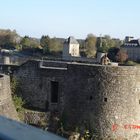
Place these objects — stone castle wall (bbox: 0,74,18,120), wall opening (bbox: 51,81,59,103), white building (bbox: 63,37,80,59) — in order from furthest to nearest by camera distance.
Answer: white building (bbox: 63,37,80,59) < wall opening (bbox: 51,81,59,103) < stone castle wall (bbox: 0,74,18,120)

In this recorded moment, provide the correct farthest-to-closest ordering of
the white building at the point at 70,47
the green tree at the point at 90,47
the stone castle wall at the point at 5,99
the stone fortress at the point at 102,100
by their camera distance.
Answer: the green tree at the point at 90,47 → the white building at the point at 70,47 → the stone fortress at the point at 102,100 → the stone castle wall at the point at 5,99

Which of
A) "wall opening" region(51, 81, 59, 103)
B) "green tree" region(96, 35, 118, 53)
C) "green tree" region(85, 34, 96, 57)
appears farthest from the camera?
"green tree" region(85, 34, 96, 57)

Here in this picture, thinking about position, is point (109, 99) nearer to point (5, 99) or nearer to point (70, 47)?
point (5, 99)

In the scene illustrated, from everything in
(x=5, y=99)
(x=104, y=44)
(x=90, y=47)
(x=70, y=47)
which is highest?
(x=5, y=99)

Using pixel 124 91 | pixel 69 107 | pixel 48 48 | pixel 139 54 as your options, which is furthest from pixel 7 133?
pixel 139 54

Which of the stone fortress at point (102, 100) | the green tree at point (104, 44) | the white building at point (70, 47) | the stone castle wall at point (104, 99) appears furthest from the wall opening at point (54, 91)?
the green tree at point (104, 44)

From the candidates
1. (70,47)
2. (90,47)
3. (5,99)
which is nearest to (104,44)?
(90,47)

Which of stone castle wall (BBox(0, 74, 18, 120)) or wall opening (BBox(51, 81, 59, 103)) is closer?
stone castle wall (BBox(0, 74, 18, 120))

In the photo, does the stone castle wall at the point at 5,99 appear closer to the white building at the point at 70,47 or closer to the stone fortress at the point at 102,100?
the stone fortress at the point at 102,100

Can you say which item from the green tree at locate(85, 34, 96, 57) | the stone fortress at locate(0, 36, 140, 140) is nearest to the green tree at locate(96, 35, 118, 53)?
the green tree at locate(85, 34, 96, 57)

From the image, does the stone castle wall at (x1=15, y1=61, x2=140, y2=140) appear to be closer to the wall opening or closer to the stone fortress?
the stone fortress

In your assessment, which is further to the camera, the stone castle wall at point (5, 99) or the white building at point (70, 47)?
the white building at point (70, 47)

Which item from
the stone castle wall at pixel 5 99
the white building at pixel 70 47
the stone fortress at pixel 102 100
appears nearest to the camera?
the stone castle wall at pixel 5 99

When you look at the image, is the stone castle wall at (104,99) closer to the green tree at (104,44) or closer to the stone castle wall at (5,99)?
the stone castle wall at (5,99)
